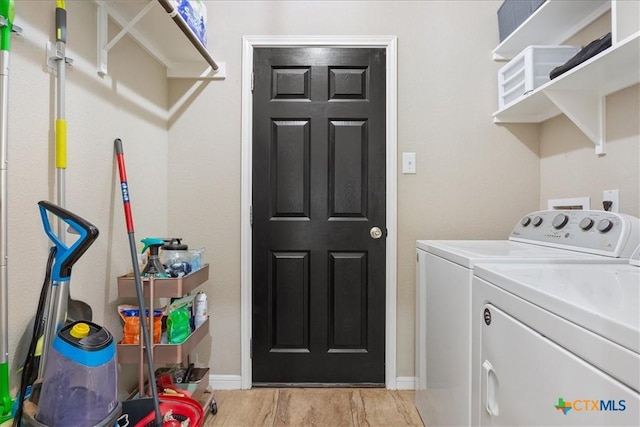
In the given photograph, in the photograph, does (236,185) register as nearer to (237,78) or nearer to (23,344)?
(237,78)

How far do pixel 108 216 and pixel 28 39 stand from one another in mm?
700

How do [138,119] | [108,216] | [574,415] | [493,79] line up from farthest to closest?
[493,79]
[138,119]
[108,216]
[574,415]

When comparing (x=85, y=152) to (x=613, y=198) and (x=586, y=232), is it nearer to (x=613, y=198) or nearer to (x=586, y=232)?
(x=586, y=232)

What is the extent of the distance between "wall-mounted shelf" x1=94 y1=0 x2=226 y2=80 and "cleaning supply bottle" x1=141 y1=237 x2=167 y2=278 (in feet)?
2.44

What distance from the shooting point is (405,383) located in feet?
6.39

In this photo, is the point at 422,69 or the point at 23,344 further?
the point at 422,69

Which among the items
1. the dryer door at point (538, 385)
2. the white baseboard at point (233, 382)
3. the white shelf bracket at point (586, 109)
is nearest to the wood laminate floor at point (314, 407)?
the white baseboard at point (233, 382)

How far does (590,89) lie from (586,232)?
65 cm

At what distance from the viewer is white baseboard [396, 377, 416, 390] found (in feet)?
6.37

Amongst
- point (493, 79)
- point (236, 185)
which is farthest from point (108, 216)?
point (493, 79)

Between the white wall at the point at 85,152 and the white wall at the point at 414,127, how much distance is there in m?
0.30

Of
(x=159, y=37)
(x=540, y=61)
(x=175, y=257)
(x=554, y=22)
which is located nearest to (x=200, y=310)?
(x=175, y=257)

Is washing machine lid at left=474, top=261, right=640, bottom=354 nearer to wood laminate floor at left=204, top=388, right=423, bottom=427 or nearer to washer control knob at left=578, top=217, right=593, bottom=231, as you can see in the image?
washer control knob at left=578, top=217, right=593, bottom=231

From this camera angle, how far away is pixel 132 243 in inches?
52.5
